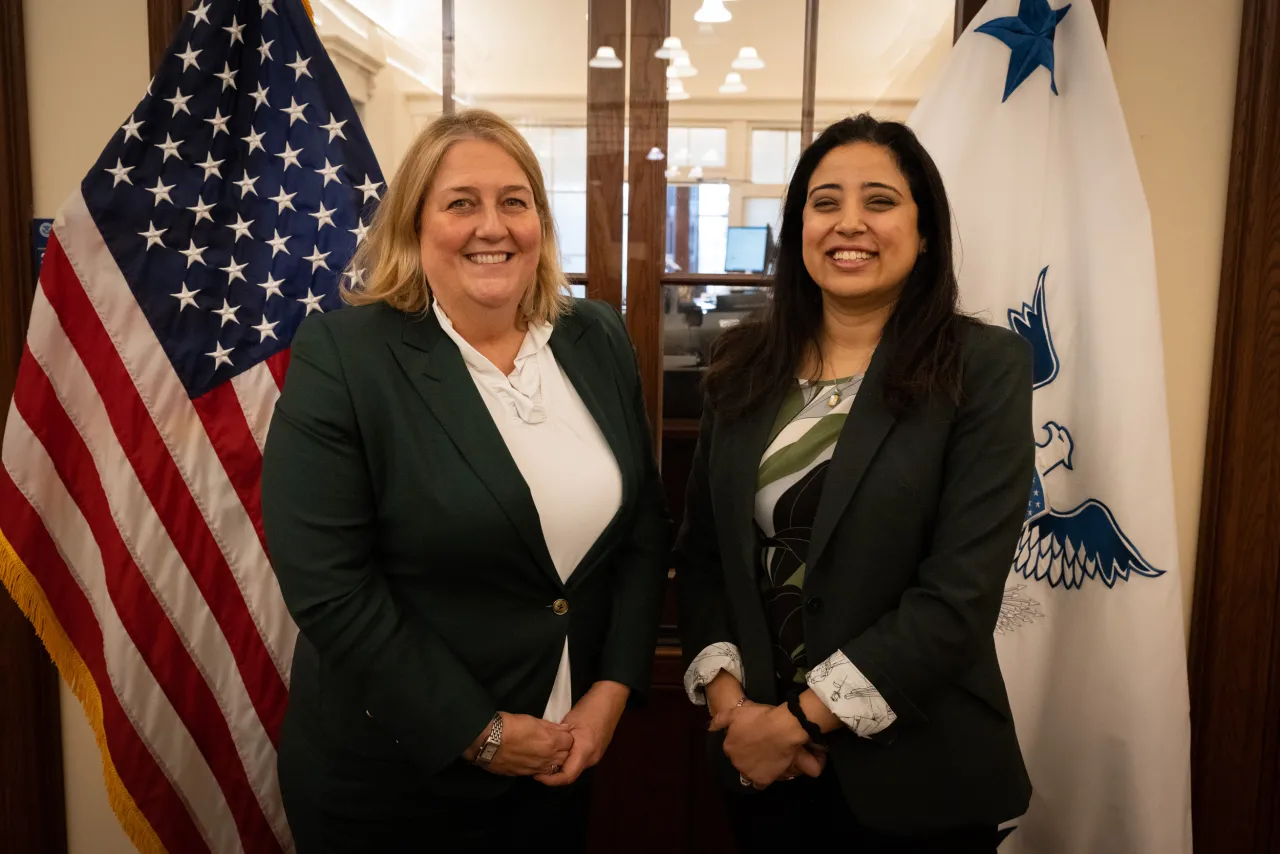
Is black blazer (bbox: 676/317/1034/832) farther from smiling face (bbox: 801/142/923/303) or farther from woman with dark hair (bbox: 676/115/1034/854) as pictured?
smiling face (bbox: 801/142/923/303)

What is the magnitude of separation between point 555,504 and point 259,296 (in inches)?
34.2

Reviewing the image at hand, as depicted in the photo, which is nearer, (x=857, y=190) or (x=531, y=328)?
(x=857, y=190)

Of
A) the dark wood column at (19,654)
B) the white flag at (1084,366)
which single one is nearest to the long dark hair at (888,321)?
the white flag at (1084,366)

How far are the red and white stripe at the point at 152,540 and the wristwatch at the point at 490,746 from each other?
0.76 m

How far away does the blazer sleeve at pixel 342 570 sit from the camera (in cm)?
129

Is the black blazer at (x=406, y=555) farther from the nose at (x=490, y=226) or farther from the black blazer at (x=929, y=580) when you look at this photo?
the black blazer at (x=929, y=580)

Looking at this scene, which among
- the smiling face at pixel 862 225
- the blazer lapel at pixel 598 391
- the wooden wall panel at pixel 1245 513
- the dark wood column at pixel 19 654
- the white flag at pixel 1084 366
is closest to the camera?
the smiling face at pixel 862 225

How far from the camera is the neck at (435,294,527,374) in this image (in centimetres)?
145

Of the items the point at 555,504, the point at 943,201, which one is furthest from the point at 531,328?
the point at 943,201

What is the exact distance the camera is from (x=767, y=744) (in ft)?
4.38

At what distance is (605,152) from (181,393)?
1.03 m

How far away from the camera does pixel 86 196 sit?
1778 mm

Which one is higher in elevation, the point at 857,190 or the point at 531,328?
the point at 857,190

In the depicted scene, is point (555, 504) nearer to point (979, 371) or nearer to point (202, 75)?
point (979, 371)
